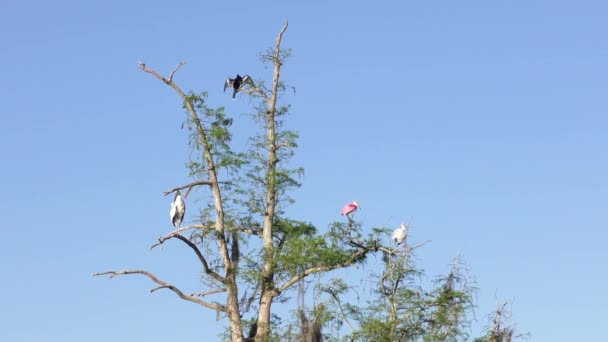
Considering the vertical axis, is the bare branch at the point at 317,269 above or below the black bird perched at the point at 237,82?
below

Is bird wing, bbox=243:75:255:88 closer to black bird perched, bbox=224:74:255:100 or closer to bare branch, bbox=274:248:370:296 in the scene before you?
black bird perched, bbox=224:74:255:100

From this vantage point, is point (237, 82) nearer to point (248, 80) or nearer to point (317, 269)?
point (248, 80)

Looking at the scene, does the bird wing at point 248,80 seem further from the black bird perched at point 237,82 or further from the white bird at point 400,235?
the white bird at point 400,235

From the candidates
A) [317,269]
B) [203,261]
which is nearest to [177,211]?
[203,261]

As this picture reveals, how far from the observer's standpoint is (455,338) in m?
27.2

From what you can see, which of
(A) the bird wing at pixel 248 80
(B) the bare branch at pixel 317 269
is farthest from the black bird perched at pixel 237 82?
(B) the bare branch at pixel 317 269

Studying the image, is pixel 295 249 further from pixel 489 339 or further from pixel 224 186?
pixel 489 339

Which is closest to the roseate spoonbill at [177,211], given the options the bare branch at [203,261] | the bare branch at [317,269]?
the bare branch at [203,261]

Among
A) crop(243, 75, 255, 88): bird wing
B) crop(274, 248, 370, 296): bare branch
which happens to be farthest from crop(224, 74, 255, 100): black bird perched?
crop(274, 248, 370, 296): bare branch

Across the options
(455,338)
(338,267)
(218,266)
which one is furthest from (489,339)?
(218,266)

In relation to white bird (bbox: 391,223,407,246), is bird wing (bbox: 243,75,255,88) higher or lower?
higher

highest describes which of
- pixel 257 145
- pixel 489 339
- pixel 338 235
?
pixel 257 145

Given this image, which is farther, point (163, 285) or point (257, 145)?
point (257, 145)

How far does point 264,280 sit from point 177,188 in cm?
224
